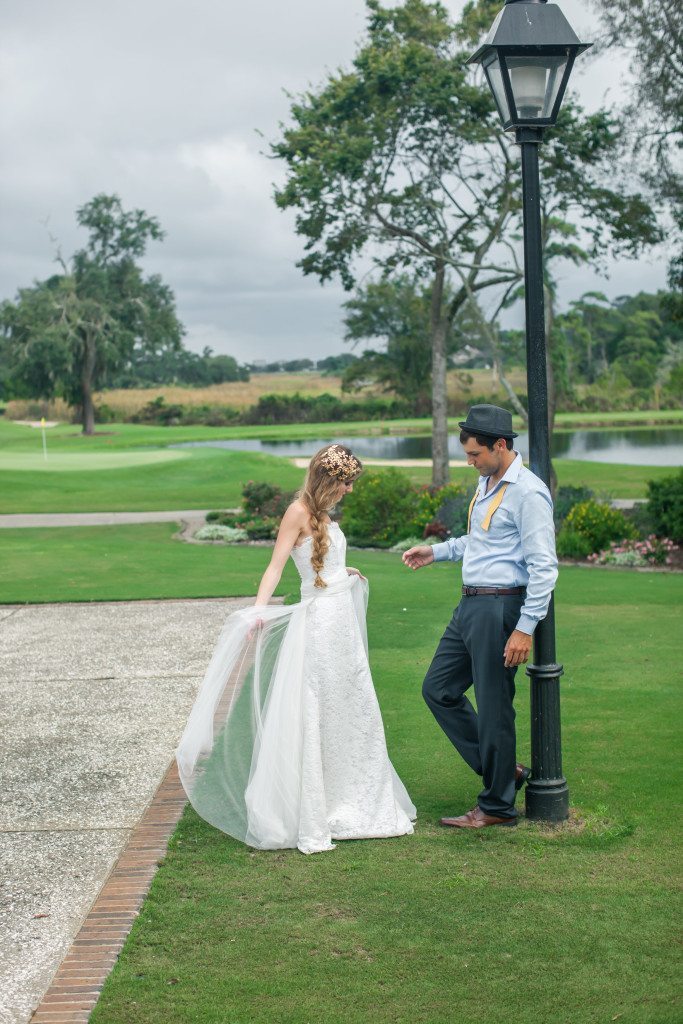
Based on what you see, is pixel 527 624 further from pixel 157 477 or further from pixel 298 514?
pixel 157 477

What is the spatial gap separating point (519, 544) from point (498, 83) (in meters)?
2.15

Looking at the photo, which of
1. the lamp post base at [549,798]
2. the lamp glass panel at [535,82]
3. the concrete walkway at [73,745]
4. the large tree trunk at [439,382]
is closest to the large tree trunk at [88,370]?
the large tree trunk at [439,382]

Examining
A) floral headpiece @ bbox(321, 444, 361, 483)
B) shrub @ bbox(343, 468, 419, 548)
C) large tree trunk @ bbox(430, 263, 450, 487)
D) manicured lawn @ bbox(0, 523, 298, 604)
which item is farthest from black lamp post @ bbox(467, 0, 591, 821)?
large tree trunk @ bbox(430, 263, 450, 487)

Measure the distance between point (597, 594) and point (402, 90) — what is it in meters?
14.8

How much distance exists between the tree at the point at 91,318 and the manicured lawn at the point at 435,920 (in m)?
52.3

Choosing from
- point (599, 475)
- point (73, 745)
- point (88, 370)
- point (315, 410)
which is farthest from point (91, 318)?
point (73, 745)

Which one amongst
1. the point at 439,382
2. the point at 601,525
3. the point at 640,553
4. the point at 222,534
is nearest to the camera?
the point at 640,553

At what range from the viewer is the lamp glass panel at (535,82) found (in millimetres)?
5203

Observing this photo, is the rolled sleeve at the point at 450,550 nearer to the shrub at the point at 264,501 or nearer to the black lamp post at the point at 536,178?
the black lamp post at the point at 536,178

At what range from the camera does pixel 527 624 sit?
491 centimetres

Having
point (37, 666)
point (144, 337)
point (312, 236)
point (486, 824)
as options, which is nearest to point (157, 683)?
point (37, 666)

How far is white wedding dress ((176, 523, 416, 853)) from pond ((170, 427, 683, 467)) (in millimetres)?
32427

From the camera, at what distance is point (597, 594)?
42.1 ft

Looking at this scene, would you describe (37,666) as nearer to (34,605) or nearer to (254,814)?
(34,605)
